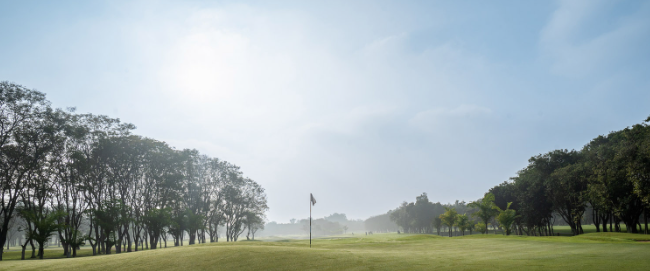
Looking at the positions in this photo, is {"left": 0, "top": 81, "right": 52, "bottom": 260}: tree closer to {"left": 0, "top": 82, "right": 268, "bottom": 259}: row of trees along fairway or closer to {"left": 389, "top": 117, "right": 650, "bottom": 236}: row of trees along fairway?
{"left": 0, "top": 82, "right": 268, "bottom": 259}: row of trees along fairway

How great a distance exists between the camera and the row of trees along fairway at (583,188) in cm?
4162

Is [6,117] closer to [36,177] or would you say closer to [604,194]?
[36,177]

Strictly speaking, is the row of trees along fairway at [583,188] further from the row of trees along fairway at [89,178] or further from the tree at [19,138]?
the tree at [19,138]

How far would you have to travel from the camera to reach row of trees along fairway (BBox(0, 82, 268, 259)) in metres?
40.2

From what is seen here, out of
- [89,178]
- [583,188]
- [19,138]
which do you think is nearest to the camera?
[19,138]

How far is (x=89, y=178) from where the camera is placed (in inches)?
1981

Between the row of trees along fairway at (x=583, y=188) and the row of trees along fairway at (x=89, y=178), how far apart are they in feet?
184

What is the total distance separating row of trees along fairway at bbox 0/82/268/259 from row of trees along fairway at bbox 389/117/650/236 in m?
56.0

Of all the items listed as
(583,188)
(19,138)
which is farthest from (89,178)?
(583,188)

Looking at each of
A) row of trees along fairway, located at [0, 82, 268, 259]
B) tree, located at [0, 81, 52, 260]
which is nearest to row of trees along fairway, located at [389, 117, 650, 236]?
row of trees along fairway, located at [0, 82, 268, 259]

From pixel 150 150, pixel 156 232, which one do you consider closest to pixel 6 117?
pixel 150 150

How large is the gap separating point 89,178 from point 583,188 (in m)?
83.0

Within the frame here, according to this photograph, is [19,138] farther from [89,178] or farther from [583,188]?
[583,188]

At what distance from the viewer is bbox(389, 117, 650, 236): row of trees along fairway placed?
41.6 m
